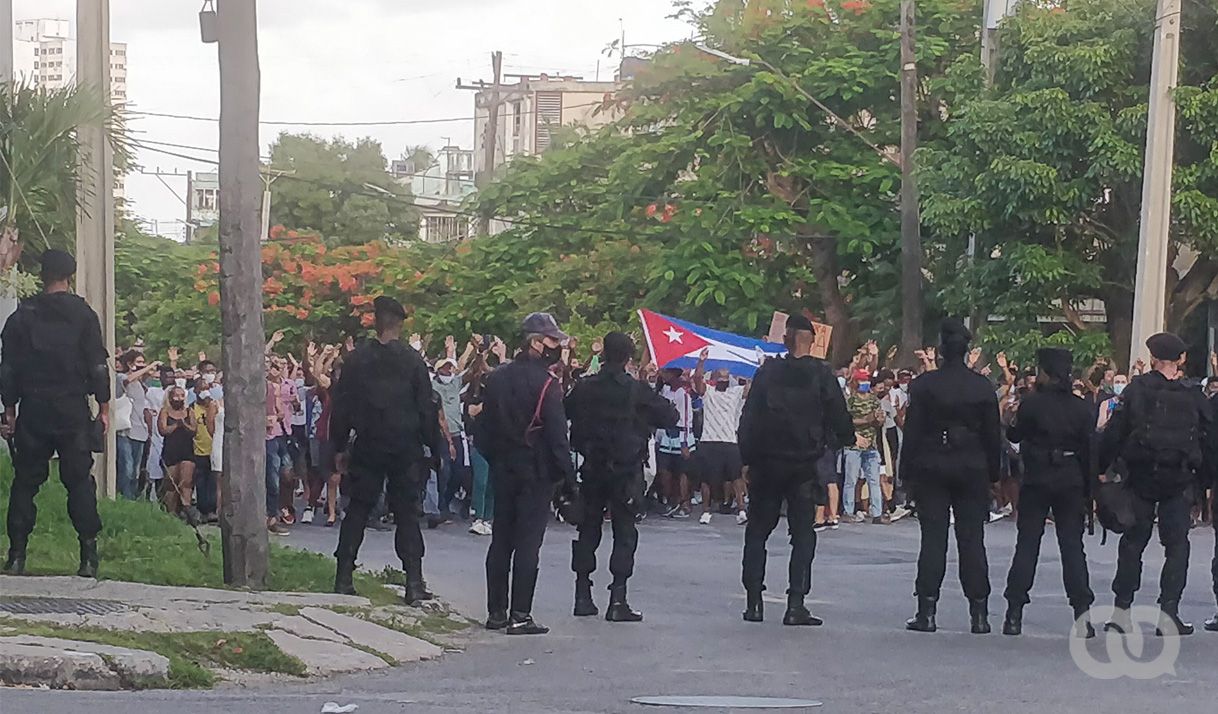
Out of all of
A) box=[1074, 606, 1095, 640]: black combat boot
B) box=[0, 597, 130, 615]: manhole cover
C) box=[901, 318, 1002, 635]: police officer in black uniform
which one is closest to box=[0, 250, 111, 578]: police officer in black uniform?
box=[0, 597, 130, 615]: manhole cover

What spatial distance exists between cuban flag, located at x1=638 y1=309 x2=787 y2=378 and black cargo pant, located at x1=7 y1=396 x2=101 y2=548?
14.9m

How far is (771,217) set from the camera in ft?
113

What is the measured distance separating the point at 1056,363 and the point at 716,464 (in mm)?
11397

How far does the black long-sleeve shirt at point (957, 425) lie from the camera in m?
11.8

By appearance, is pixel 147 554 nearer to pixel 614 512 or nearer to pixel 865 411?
pixel 614 512

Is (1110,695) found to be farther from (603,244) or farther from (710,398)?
(603,244)

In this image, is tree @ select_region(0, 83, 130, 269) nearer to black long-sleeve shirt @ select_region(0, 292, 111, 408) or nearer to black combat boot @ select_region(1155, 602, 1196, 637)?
black long-sleeve shirt @ select_region(0, 292, 111, 408)

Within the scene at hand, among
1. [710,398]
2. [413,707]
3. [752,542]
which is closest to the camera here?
[413,707]

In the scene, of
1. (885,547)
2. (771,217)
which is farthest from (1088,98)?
(885,547)

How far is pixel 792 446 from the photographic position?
12047 millimetres

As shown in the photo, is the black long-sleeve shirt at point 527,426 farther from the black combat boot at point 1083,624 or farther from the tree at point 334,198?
the tree at point 334,198

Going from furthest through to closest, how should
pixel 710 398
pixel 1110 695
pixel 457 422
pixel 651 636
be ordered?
pixel 710 398 < pixel 457 422 < pixel 651 636 < pixel 1110 695

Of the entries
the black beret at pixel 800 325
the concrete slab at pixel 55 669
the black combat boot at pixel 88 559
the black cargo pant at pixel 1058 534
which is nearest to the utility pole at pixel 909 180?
the black beret at pixel 800 325

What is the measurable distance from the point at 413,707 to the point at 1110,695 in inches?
128
